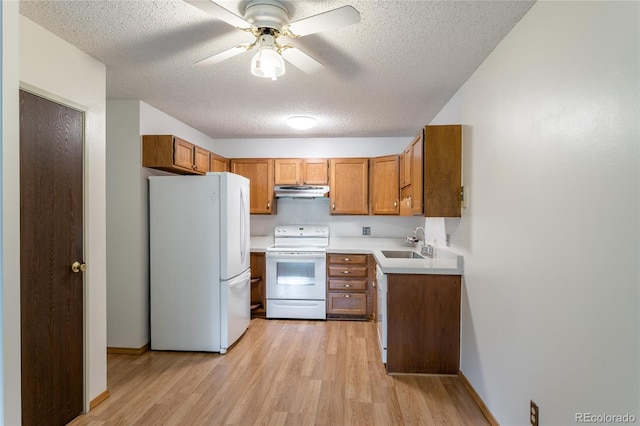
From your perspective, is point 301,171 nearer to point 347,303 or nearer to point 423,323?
point 347,303

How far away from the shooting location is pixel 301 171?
4.52m

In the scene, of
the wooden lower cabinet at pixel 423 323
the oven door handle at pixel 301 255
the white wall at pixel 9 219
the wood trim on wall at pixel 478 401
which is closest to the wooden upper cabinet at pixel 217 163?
the oven door handle at pixel 301 255

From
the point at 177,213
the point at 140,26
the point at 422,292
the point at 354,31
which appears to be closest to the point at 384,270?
the point at 422,292

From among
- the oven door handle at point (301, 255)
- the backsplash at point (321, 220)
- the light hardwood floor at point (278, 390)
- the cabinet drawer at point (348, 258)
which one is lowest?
the light hardwood floor at point (278, 390)

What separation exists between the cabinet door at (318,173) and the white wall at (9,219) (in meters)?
3.52

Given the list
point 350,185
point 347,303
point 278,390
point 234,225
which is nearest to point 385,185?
point 350,185

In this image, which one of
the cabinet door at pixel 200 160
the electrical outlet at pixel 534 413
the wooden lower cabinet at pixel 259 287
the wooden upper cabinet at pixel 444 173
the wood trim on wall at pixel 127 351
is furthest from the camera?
the wooden lower cabinet at pixel 259 287

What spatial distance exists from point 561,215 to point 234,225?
2734 millimetres

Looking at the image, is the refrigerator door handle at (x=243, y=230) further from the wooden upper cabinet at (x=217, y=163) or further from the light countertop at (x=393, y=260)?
the wooden upper cabinet at (x=217, y=163)

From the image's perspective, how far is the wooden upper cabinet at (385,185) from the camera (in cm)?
425

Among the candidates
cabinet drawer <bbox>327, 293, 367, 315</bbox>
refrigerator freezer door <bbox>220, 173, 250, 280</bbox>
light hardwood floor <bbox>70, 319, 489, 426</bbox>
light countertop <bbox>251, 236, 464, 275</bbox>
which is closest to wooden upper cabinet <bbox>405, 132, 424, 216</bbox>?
light countertop <bbox>251, 236, 464, 275</bbox>

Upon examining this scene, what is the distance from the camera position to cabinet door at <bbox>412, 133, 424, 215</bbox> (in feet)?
8.91

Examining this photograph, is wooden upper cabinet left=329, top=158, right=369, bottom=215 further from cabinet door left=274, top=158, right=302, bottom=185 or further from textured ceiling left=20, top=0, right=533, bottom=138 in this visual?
textured ceiling left=20, top=0, right=533, bottom=138

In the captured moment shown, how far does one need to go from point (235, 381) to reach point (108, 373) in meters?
1.11
